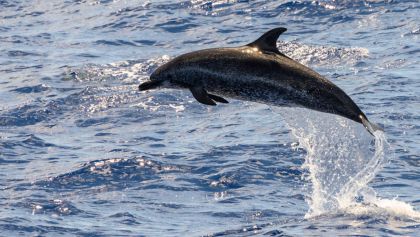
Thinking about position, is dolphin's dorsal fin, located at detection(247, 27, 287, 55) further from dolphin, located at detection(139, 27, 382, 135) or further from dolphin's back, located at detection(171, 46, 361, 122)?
dolphin's back, located at detection(171, 46, 361, 122)

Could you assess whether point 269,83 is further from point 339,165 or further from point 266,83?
point 339,165

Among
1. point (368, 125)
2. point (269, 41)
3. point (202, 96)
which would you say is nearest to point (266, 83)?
point (269, 41)

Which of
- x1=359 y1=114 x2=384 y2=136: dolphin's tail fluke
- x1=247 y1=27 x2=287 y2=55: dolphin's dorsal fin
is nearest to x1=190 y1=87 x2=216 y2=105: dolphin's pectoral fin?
x1=247 y1=27 x2=287 y2=55: dolphin's dorsal fin

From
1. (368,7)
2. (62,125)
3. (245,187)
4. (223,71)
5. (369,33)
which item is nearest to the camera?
(223,71)

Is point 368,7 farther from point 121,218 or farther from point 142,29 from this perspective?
point 121,218

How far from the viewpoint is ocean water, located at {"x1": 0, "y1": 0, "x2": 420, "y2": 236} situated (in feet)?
50.1

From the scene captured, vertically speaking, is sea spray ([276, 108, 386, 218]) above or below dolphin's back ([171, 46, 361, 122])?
below

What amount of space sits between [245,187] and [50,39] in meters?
14.4

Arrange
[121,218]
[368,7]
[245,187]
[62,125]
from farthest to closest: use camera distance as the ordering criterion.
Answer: [368,7], [62,125], [245,187], [121,218]

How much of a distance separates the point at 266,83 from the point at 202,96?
28.2 inches

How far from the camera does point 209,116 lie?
69.3ft

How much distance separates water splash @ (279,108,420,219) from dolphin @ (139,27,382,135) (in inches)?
121

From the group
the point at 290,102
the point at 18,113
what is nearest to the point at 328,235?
the point at 290,102

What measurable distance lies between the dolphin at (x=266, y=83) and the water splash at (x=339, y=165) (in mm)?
3064
